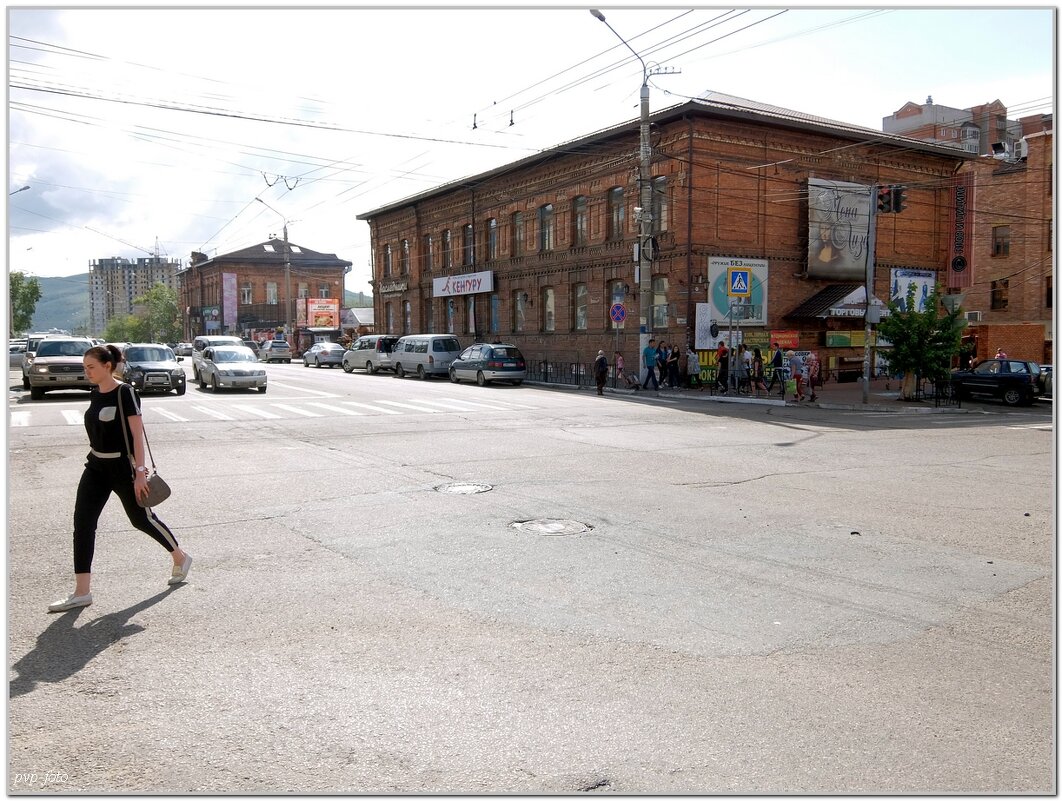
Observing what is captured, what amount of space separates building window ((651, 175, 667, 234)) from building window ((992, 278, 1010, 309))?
25391 mm

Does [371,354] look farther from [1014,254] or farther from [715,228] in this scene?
[1014,254]

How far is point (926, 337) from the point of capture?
25.5 meters

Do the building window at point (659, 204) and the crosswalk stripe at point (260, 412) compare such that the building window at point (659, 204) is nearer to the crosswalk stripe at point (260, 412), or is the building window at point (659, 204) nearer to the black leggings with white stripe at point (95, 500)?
the crosswalk stripe at point (260, 412)

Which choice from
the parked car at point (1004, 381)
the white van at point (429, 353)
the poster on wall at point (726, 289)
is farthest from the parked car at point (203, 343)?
the parked car at point (1004, 381)

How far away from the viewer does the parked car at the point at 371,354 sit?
140 feet

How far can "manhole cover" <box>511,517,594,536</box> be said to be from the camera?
7996 mm

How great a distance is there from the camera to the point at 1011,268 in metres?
46.2

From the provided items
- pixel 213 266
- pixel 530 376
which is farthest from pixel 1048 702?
pixel 213 266

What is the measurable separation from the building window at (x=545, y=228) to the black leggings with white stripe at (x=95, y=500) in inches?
1380

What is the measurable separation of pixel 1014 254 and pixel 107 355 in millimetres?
50594

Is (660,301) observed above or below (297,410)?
above

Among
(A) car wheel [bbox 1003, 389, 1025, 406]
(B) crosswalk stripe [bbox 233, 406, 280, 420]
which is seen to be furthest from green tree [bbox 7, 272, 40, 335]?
(A) car wheel [bbox 1003, 389, 1025, 406]

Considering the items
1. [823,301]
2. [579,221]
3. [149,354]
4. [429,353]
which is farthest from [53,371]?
[823,301]

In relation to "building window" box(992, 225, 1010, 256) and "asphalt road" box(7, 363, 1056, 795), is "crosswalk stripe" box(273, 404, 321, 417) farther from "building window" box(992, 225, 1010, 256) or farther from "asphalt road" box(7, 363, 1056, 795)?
"building window" box(992, 225, 1010, 256)
